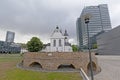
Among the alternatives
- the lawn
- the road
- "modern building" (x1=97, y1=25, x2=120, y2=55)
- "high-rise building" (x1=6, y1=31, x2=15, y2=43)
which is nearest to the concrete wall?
the road

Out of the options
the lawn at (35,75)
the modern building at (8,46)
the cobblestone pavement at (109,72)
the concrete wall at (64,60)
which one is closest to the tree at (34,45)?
the concrete wall at (64,60)

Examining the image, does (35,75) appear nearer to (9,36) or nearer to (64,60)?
(64,60)

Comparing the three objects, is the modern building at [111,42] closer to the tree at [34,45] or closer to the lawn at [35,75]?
the tree at [34,45]

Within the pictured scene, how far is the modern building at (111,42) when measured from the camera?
50938 millimetres

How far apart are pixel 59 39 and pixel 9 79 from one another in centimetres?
2897

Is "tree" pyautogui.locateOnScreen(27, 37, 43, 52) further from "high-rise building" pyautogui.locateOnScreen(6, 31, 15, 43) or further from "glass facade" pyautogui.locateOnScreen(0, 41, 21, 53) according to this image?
"high-rise building" pyautogui.locateOnScreen(6, 31, 15, 43)

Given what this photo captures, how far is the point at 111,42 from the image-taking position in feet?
186

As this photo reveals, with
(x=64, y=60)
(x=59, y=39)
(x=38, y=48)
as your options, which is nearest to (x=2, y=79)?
(x=64, y=60)

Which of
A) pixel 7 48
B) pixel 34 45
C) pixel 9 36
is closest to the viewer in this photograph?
pixel 34 45

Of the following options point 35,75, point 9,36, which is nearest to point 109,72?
point 35,75

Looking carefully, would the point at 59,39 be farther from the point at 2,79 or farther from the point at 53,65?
the point at 2,79

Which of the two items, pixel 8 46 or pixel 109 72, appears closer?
pixel 109 72

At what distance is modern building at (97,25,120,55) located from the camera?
50.9 m

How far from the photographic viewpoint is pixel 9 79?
13.7 meters
